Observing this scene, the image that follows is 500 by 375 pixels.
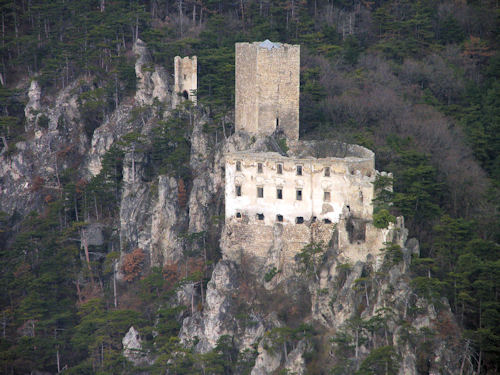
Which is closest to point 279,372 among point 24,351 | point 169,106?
point 24,351

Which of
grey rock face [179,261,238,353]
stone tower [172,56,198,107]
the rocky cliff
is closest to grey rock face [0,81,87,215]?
the rocky cliff

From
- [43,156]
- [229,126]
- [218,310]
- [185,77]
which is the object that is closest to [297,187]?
[218,310]

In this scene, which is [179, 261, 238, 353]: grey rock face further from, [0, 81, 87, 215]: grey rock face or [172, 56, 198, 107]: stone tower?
[0, 81, 87, 215]: grey rock face

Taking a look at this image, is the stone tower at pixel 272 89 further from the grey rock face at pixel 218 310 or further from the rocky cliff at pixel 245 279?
the grey rock face at pixel 218 310

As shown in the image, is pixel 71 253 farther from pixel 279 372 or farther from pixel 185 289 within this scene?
pixel 279 372

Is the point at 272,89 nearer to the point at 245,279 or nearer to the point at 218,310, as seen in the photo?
the point at 245,279

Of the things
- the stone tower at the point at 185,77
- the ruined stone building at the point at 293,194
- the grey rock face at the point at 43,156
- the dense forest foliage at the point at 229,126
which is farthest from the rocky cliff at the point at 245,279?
the stone tower at the point at 185,77
